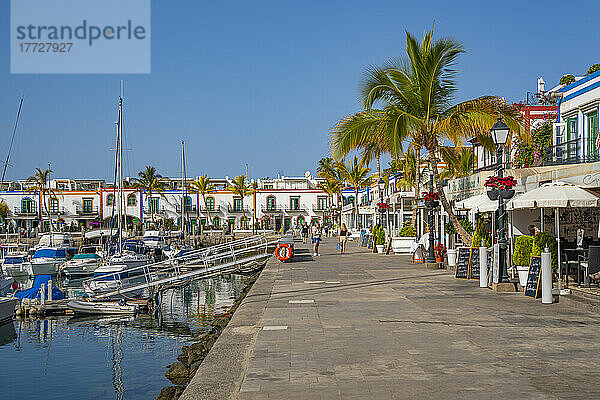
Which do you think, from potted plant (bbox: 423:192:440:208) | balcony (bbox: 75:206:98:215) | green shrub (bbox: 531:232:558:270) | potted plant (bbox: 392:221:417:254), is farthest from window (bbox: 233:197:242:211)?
green shrub (bbox: 531:232:558:270)

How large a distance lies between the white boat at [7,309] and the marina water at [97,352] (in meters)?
0.24

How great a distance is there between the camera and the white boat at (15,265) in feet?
134

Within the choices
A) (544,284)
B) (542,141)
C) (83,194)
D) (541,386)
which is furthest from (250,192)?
(541,386)

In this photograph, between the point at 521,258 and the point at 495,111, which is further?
the point at 495,111

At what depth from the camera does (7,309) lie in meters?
21.1

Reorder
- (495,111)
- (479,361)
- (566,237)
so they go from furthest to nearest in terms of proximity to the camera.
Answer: (495,111)
(566,237)
(479,361)

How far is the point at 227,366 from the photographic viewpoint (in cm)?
890

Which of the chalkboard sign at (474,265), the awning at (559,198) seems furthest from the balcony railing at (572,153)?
the awning at (559,198)

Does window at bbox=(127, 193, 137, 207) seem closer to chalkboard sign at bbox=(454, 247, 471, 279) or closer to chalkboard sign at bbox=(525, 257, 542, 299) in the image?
chalkboard sign at bbox=(454, 247, 471, 279)

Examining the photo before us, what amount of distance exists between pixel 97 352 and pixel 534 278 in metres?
10.6

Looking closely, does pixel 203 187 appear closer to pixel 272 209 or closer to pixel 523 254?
pixel 272 209

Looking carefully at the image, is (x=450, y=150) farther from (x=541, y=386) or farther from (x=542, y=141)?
(x=541, y=386)

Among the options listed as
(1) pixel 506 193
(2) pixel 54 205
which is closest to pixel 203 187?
(2) pixel 54 205

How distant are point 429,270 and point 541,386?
16.6 m
